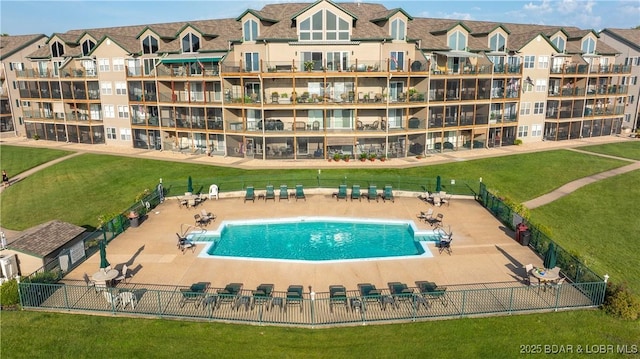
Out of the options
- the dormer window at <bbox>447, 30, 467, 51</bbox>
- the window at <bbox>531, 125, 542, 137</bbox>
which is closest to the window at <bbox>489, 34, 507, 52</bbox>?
the dormer window at <bbox>447, 30, 467, 51</bbox>

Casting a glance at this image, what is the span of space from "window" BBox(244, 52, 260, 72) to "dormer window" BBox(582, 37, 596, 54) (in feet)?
142

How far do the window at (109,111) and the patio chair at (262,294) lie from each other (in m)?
45.2

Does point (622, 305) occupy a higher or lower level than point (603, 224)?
higher

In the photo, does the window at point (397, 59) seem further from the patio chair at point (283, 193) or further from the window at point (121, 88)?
the window at point (121, 88)

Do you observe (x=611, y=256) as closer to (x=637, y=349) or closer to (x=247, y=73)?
(x=637, y=349)

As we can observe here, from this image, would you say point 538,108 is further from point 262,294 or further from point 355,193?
point 262,294

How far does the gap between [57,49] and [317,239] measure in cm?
5187

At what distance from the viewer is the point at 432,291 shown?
61.8 feet

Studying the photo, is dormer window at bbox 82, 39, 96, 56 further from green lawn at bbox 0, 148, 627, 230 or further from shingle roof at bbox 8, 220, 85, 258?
shingle roof at bbox 8, 220, 85, 258

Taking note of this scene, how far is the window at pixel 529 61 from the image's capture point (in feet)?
174

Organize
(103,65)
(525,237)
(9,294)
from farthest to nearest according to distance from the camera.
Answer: (103,65)
(525,237)
(9,294)

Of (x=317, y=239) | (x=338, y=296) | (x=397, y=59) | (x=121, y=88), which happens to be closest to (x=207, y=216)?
(x=317, y=239)

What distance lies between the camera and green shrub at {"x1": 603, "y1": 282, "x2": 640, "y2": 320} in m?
17.4

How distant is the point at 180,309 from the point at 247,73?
30.7 m
